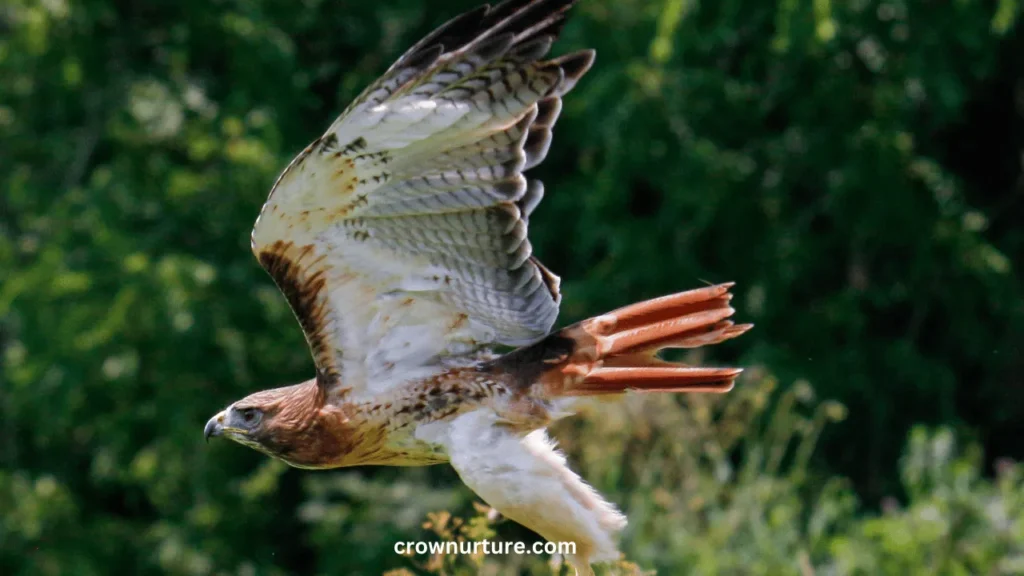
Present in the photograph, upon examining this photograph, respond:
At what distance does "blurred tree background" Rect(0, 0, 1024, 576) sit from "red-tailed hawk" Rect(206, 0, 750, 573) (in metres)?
5.24

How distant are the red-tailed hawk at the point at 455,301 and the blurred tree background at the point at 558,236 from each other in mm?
5239

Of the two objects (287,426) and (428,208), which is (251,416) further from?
(428,208)

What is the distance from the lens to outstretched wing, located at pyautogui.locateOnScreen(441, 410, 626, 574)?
4.32 m

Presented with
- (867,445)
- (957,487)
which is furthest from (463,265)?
(867,445)

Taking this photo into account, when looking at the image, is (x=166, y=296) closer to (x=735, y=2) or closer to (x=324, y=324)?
(x=735, y=2)

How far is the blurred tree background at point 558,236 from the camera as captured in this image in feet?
34.2

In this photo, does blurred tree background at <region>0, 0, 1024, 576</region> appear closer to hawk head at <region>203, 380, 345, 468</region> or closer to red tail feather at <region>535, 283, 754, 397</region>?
hawk head at <region>203, 380, 345, 468</region>

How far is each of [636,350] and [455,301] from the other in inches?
20.7

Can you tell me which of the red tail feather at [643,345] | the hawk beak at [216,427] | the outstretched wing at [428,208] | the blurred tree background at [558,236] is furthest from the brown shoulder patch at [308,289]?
the blurred tree background at [558,236]

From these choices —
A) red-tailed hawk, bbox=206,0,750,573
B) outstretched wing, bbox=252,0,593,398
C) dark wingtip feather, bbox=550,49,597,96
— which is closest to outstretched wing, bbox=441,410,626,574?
red-tailed hawk, bbox=206,0,750,573

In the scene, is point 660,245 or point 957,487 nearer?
point 957,487

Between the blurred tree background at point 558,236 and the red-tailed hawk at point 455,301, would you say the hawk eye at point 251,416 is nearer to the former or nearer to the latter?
the red-tailed hawk at point 455,301

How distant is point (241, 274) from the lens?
35.2ft

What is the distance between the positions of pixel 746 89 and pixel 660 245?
1215 millimetres
